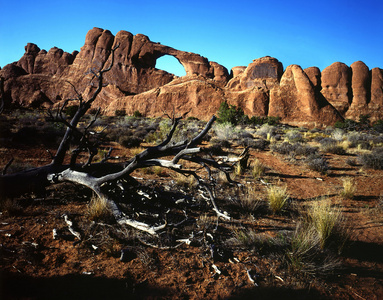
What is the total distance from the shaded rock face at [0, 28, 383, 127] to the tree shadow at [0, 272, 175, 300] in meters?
39.4

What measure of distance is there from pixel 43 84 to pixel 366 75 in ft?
274

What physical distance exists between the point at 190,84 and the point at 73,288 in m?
45.7

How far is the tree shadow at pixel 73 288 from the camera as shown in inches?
65.1

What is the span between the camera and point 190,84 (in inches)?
1735

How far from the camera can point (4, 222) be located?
2.51m

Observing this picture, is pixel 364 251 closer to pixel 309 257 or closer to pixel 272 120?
pixel 309 257

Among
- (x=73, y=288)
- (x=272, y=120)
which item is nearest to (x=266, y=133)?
(x=73, y=288)

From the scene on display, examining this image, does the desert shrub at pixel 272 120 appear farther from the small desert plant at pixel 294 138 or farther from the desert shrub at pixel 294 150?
the desert shrub at pixel 294 150

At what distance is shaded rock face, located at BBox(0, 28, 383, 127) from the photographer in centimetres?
3972

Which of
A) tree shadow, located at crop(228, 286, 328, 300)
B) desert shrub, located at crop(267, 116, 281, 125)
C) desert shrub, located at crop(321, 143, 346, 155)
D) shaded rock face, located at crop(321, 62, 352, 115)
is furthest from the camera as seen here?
shaded rock face, located at crop(321, 62, 352, 115)

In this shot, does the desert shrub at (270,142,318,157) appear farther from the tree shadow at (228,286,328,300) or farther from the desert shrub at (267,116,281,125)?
Result: the desert shrub at (267,116,281,125)

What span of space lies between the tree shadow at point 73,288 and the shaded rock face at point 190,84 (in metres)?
39.4

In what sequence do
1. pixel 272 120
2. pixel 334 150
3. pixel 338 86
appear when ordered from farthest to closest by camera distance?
pixel 338 86, pixel 272 120, pixel 334 150

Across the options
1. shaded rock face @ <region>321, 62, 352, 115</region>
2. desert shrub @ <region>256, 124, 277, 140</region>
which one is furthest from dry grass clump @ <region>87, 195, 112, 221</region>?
shaded rock face @ <region>321, 62, 352, 115</region>
